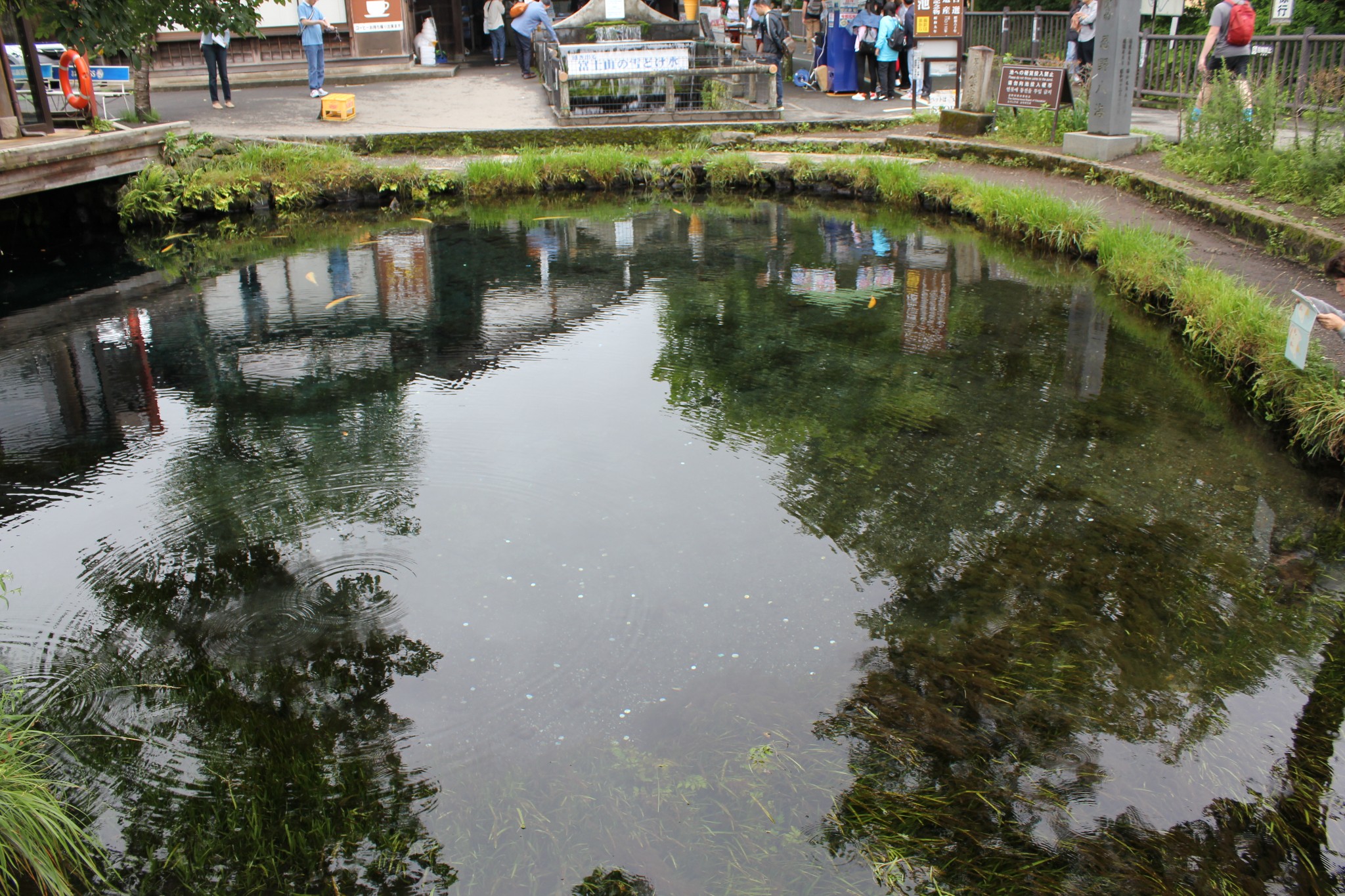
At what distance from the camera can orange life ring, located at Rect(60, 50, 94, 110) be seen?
11664 millimetres

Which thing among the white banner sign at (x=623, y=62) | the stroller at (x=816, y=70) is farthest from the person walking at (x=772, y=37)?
the white banner sign at (x=623, y=62)

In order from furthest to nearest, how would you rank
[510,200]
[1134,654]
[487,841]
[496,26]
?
1. [496,26]
2. [510,200]
3. [1134,654]
4. [487,841]

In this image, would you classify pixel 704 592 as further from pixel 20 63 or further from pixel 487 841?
pixel 20 63

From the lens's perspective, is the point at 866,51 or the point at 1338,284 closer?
the point at 1338,284

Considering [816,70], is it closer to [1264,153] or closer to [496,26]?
[496,26]

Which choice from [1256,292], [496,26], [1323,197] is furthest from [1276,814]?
[496,26]

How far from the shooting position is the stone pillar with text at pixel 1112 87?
400 inches

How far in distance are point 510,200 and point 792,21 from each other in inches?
600

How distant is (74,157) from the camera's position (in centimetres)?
1040

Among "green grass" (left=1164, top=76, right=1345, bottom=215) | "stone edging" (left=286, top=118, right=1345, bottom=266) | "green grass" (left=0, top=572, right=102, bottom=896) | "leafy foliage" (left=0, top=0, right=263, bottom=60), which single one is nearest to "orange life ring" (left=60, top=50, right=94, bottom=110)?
"stone edging" (left=286, top=118, right=1345, bottom=266)

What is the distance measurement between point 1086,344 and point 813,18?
14.7m

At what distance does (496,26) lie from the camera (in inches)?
775

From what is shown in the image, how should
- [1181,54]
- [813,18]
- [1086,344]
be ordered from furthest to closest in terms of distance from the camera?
[813,18]
[1181,54]
[1086,344]

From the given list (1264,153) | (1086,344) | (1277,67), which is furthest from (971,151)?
(1086,344)
